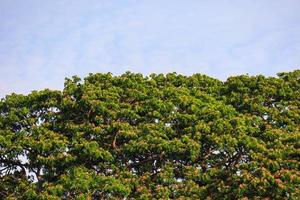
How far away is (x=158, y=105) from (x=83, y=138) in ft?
13.0

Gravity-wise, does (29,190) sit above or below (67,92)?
below

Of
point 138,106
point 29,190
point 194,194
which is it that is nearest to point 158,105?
point 138,106

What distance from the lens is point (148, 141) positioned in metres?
24.7

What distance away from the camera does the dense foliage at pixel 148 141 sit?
75.4ft

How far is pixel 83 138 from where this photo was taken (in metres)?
25.2

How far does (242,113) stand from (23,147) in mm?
10852

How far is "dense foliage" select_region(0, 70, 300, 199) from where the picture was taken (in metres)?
23.0

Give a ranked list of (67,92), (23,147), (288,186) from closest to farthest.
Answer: (288,186) → (23,147) → (67,92)

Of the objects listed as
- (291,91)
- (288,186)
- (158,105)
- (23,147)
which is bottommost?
(288,186)

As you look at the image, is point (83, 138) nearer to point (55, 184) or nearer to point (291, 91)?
point (55, 184)

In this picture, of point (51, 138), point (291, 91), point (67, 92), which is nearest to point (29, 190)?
point (51, 138)

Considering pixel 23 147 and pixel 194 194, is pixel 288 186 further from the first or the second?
pixel 23 147

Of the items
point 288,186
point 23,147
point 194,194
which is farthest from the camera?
point 23,147

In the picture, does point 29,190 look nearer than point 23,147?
Yes
